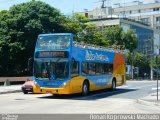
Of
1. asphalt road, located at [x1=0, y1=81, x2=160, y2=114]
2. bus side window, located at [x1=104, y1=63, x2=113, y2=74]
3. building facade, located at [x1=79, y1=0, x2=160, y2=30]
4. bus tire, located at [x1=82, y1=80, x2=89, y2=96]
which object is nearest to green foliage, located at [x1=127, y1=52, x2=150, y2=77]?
building facade, located at [x1=79, y1=0, x2=160, y2=30]

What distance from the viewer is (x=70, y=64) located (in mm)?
23172

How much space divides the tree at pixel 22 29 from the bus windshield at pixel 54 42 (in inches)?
984

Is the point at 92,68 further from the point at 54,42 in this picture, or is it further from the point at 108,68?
the point at 54,42

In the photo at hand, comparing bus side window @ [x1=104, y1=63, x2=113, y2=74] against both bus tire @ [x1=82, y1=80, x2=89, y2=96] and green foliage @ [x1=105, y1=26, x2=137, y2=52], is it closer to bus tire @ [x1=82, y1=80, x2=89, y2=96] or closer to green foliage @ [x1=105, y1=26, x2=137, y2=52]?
bus tire @ [x1=82, y1=80, x2=89, y2=96]

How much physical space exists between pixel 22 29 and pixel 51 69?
92.5ft

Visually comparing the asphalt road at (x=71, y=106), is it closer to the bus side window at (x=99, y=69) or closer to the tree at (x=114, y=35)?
the bus side window at (x=99, y=69)

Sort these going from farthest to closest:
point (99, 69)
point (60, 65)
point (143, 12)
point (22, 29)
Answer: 1. point (143, 12)
2. point (22, 29)
3. point (99, 69)
4. point (60, 65)

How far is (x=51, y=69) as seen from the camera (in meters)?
23.3

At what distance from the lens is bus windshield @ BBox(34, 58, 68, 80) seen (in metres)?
23.2

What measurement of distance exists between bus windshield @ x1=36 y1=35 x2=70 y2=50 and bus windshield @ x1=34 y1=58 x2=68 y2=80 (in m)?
0.81

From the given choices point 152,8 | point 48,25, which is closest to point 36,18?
point 48,25

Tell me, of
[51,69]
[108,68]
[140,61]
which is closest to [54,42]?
[51,69]

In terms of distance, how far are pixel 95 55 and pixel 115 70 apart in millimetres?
4421

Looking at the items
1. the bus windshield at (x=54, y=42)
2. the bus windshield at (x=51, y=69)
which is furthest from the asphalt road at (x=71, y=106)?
the bus windshield at (x=54, y=42)
